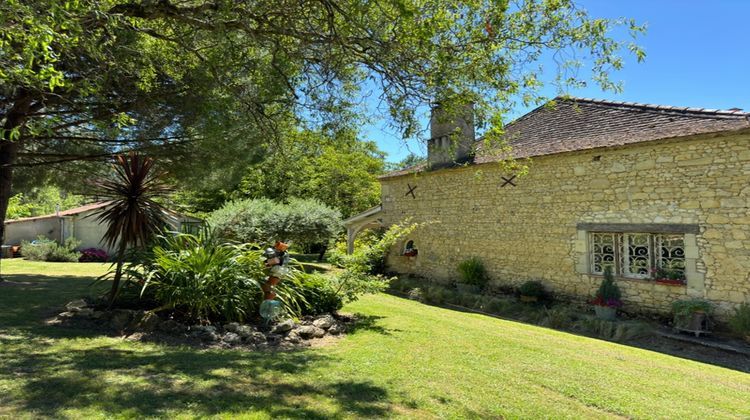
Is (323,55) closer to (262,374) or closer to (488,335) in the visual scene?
(262,374)

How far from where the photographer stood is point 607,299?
10484 millimetres

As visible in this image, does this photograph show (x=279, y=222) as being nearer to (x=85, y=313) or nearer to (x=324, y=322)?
(x=85, y=313)

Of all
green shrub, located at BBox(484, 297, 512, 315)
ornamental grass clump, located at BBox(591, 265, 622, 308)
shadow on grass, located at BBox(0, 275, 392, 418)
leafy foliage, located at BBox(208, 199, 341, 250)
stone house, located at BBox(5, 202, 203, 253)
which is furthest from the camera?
stone house, located at BBox(5, 202, 203, 253)

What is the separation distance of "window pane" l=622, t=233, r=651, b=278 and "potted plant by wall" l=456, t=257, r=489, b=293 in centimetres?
414

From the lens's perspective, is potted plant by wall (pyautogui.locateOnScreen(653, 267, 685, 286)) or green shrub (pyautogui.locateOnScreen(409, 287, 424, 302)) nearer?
potted plant by wall (pyautogui.locateOnScreen(653, 267, 685, 286))

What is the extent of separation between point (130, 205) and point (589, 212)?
33.7ft

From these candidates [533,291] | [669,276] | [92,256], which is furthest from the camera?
[92,256]

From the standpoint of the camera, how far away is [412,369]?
16.1 ft

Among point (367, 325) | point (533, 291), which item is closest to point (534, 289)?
point (533, 291)

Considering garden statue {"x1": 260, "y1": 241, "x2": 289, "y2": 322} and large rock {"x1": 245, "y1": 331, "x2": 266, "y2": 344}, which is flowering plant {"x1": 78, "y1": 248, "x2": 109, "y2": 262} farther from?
large rock {"x1": 245, "y1": 331, "x2": 266, "y2": 344}

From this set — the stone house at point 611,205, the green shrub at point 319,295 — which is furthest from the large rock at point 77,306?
the stone house at point 611,205

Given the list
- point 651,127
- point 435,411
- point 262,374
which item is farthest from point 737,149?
point 262,374

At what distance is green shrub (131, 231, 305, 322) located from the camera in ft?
20.2

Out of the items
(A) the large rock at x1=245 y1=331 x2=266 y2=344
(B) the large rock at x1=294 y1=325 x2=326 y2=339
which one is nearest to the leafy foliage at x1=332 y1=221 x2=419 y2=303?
(B) the large rock at x1=294 y1=325 x2=326 y2=339
